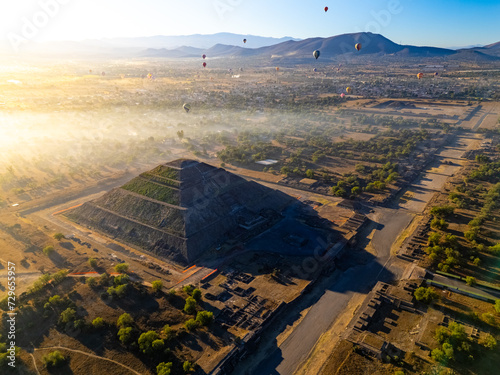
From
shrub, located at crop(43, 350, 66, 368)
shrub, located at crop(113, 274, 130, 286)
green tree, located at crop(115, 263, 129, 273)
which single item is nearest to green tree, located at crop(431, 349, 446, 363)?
shrub, located at crop(113, 274, 130, 286)

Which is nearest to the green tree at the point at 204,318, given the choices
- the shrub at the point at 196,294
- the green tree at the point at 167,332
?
the green tree at the point at 167,332

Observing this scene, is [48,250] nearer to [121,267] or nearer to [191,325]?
[121,267]

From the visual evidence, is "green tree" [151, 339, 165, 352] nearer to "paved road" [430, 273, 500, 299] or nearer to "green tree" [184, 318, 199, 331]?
"green tree" [184, 318, 199, 331]

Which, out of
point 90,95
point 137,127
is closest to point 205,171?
point 137,127

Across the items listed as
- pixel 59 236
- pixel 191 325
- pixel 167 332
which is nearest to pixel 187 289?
pixel 191 325

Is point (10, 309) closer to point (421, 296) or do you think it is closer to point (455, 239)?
point (421, 296)
